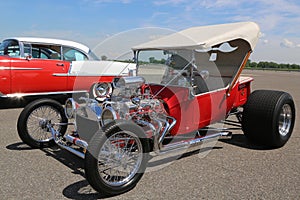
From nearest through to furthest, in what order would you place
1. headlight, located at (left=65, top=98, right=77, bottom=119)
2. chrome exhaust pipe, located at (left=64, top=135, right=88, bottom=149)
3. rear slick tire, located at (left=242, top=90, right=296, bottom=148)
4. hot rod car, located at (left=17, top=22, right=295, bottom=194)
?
hot rod car, located at (left=17, top=22, right=295, bottom=194)
chrome exhaust pipe, located at (left=64, top=135, right=88, bottom=149)
headlight, located at (left=65, top=98, right=77, bottom=119)
rear slick tire, located at (left=242, top=90, right=296, bottom=148)

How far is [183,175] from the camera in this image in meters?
3.71

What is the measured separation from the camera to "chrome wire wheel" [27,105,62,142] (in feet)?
14.7

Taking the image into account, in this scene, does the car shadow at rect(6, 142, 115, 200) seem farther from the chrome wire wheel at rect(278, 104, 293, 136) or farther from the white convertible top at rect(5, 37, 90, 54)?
the white convertible top at rect(5, 37, 90, 54)

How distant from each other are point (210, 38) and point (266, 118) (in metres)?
1.57

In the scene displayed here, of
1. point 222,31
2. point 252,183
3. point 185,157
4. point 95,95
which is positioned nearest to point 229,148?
point 185,157

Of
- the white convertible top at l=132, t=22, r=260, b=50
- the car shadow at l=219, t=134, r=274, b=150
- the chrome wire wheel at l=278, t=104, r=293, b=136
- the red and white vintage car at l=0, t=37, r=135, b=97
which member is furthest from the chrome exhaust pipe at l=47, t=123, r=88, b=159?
the chrome wire wheel at l=278, t=104, r=293, b=136

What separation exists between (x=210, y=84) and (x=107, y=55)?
1689 millimetres

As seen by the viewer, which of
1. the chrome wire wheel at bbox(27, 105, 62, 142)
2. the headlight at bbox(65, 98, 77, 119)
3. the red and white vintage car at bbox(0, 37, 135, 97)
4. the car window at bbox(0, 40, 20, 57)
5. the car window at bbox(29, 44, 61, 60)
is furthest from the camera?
the car window at bbox(29, 44, 61, 60)

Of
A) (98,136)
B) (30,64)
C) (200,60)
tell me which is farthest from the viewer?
(30,64)

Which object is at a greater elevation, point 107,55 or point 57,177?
point 107,55

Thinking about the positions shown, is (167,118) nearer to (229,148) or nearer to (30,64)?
(229,148)

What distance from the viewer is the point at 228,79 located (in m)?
5.00

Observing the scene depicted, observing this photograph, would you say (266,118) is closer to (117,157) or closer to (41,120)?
(117,157)

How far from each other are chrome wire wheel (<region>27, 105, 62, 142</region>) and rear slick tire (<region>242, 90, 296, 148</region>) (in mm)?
3029
